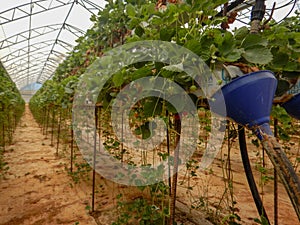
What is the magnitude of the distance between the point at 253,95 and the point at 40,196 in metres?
2.08

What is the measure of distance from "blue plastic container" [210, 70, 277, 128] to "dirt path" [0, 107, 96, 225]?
4.71 feet

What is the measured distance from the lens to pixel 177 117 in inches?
29.2

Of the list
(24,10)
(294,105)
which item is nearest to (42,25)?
(24,10)

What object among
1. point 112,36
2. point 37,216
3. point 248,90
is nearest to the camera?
point 248,90

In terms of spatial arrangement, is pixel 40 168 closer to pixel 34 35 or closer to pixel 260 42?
pixel 260 42

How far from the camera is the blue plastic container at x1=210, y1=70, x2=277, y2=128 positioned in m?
0.42

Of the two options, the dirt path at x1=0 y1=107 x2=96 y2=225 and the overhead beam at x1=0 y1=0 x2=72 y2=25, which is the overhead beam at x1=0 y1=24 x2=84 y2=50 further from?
the dirt path at x1=0 y1=107 x2=96 y2=225

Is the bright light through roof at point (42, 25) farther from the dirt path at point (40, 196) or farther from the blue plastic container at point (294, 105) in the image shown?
the blue plastic container at point (294, 105)

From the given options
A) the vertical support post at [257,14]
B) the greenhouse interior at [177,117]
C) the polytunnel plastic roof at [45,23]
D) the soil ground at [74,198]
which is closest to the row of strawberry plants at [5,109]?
the greenhouse interior at [177,117]

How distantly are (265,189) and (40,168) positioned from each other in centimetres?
259

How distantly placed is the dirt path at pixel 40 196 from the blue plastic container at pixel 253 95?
1.43 metres

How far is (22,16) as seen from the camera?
5551 mm

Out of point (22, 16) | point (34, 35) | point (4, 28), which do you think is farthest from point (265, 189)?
point (34, 35)

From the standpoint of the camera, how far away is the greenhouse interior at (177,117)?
1.61ft
